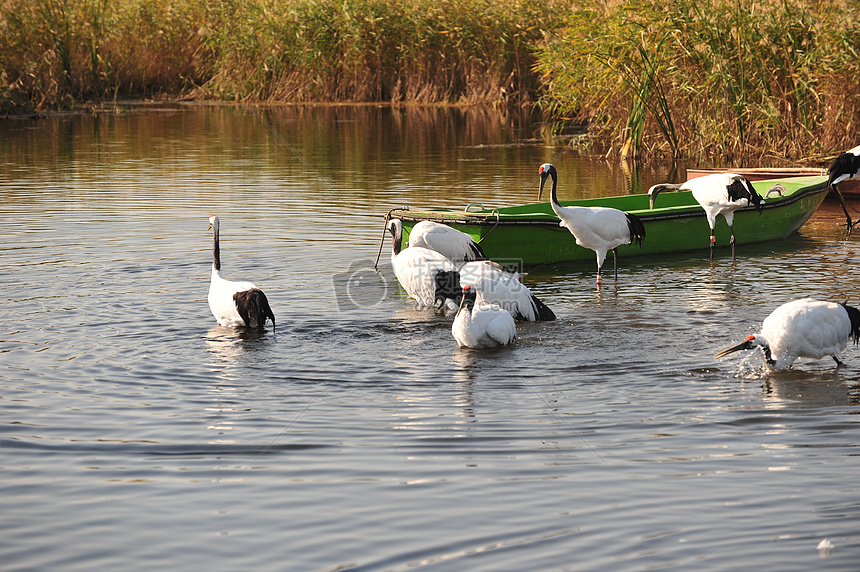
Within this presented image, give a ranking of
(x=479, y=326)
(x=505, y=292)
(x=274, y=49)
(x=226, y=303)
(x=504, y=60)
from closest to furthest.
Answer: (x=479, y=326) → (x=226, y=303) → (x=505, y=292) → (x=504, y=60) → (x=274, y=49)

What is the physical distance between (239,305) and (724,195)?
6509 millimetres

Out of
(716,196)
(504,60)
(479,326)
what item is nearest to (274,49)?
(504,60)

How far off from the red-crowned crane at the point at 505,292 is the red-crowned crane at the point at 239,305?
1.89 metres

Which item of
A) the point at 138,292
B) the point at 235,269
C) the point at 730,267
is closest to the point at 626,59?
the point at 730,267

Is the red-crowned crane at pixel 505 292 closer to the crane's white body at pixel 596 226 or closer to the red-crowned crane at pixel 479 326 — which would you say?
the red-crowned crane at pixel 479 326

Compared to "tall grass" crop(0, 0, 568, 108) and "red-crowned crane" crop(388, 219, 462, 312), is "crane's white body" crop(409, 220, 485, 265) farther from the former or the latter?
"tall grass" crop(0, 0, 568, 108)

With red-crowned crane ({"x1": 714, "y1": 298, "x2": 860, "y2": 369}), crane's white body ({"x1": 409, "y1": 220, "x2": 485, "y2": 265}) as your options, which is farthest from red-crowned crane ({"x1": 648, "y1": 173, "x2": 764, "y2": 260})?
red-crowned crane ({"x1": 714, "y1": 298, "x2": 860, "y2": 369})

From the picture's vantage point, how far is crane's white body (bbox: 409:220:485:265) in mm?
10742

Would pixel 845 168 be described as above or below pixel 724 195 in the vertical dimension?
above

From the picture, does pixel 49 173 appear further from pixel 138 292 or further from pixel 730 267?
pixel 730 267

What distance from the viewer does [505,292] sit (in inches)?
360

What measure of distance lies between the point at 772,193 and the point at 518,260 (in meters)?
4.43

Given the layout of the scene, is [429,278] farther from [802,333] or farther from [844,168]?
Answer: [844,168]

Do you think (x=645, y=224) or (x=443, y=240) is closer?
(x=443, y=240)
